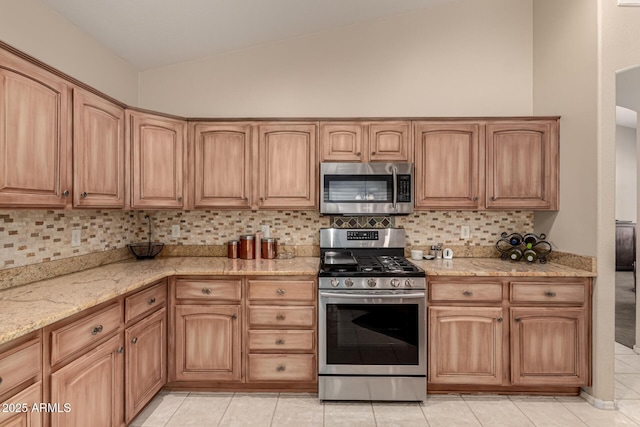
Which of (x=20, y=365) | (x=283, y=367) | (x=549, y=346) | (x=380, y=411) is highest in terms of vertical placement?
(x=20, y=365)

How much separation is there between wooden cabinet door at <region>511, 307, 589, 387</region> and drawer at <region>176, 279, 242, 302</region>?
6.78 ft

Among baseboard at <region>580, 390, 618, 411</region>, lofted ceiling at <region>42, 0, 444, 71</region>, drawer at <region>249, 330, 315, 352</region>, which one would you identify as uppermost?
lofted ceiling at <region>42, 0, 444, 71</region>

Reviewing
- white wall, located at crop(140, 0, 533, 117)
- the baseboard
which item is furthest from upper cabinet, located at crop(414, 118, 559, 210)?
the baseboard

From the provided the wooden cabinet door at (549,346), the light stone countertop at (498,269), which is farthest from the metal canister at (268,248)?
the wooden cabinet door at (549,346)

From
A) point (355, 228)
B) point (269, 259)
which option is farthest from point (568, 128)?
point (269, 259)

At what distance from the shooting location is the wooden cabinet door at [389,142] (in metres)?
2.97

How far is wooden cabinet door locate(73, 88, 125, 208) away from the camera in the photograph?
209 centimetres

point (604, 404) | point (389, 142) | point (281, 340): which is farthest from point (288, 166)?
point (604, 404)

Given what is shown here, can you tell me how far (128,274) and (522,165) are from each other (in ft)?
10.4

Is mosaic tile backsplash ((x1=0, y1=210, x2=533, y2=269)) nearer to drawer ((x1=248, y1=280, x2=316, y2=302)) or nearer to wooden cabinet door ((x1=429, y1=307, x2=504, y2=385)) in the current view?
drawer ((x1=248, y1=280, x2=316, y2=302))

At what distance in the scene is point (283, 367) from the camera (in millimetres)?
2643

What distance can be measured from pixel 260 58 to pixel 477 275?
2.67 metres

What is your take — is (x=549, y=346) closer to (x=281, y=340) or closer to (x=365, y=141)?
(x=281, y=340)

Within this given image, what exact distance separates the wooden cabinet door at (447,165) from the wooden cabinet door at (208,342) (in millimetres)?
1855
